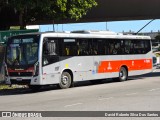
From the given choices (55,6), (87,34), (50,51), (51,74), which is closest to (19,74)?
(51,74)

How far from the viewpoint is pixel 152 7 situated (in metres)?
33.0

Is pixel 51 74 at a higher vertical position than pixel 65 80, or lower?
higher

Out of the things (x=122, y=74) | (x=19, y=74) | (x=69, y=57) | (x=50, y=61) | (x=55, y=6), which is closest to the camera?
(x=19, y=74)

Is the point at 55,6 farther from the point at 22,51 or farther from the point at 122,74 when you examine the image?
the point at 22,51

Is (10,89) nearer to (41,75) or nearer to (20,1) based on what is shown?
(41,75)

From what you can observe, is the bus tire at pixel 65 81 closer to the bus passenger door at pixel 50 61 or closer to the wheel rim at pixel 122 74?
the bus passenger door at pixel 50 61

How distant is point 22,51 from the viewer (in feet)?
64.4

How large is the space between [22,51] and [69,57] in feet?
8.10

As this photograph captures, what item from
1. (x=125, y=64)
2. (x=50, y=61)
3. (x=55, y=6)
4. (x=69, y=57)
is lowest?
(x=125, y=64)

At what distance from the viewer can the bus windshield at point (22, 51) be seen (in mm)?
19192

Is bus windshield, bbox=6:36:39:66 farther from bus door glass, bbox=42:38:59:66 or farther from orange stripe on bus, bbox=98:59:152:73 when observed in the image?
orange stripe on bus, bbox=98:59:152:73

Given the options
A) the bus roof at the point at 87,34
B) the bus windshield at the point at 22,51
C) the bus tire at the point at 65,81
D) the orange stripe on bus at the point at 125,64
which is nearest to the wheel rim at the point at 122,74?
the orange stripe on bus at the point at 125,64

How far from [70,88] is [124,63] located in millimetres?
5212

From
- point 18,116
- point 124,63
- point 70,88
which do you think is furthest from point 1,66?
point 18,116
